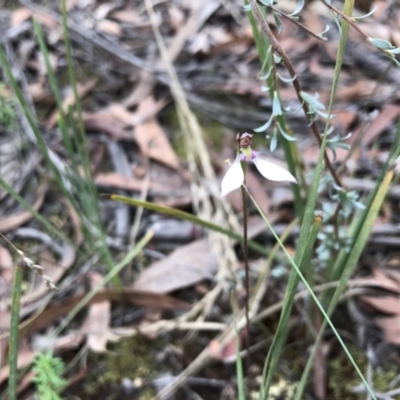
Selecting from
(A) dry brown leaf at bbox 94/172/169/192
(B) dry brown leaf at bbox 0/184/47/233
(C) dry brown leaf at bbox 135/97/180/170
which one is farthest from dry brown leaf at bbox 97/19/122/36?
(B) dry brown leaf at bbox 0/184/47/233

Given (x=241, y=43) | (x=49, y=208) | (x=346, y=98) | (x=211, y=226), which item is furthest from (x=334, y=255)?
(x=241, y=43)

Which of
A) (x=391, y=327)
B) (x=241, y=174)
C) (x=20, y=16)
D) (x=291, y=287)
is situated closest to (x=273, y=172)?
(x=241, y=174)

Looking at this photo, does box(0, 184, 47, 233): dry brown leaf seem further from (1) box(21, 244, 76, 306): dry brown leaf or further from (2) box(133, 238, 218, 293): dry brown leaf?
(2) box(133, 238, 218, 293): dry brown leaf

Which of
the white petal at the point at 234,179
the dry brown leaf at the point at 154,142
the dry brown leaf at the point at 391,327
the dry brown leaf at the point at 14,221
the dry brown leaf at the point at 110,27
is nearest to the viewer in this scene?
the white petal at the point at 234,179

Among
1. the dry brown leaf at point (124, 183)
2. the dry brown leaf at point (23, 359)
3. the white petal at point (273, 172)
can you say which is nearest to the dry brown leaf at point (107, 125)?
the dry brown leaf at point (124, 183)

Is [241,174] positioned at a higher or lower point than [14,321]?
higher

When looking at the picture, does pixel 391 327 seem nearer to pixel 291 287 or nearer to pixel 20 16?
pixel 291 287

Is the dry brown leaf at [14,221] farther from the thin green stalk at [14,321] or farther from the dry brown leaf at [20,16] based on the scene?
the dry brown leaf at [20,16]
